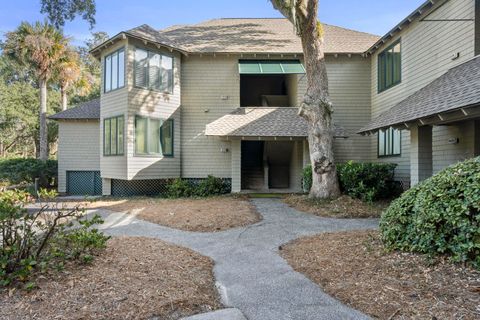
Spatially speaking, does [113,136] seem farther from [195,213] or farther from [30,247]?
[30,247]

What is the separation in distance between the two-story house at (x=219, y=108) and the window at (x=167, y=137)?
0.06m

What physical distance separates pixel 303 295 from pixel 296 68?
11613mm

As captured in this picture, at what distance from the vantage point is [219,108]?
48.3 ft

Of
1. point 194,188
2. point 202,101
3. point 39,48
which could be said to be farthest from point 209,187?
point 39,48

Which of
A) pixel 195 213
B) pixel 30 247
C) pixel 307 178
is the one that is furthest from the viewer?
pixel 307 178

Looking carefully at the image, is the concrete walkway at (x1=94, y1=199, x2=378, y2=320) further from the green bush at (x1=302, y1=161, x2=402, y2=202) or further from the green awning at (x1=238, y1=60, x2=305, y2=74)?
the green awning at (x1=238, y1=60, x2=305, y2=74)

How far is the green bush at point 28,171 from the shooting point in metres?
15.2

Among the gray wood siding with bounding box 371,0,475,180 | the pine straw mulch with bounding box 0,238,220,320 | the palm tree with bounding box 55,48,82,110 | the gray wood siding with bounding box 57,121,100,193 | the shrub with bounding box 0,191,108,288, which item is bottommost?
the pine straw mulch with bounding box 0,238,220,320

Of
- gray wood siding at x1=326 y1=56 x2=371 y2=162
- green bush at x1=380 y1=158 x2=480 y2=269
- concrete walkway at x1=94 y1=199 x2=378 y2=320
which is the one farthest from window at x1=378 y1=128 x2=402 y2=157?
green bush at x1=380 y1=158 x2=480 y2=269

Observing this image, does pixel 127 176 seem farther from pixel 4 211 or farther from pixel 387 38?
pixel 387 38

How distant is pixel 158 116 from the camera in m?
13.6

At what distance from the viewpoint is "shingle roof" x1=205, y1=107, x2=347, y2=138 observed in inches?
517

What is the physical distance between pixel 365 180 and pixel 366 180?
4cm

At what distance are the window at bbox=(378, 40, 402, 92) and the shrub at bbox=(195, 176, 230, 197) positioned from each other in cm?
810
